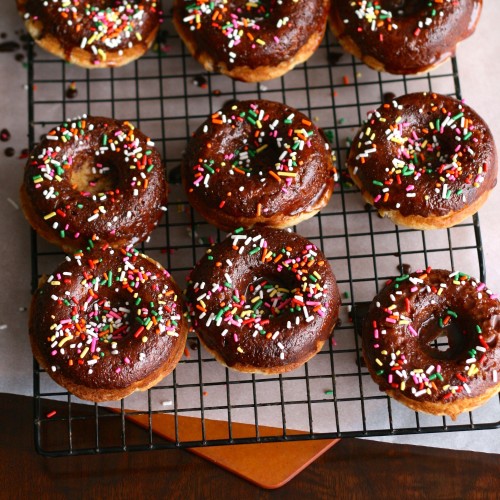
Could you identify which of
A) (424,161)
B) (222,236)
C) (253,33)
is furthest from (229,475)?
(253,33)

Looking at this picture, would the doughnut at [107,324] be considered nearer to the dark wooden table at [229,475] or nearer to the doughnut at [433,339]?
the dark wooden table at [229,475]

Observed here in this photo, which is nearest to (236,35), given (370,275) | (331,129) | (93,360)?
(331,129)

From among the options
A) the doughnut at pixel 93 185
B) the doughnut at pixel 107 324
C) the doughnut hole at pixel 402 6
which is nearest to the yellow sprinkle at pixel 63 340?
the doughnut at pixel 107 324

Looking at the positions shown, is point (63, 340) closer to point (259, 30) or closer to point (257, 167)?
point (257, 167)

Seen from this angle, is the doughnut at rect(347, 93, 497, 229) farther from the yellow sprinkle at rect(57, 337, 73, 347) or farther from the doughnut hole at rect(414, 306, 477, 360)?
the yellow sprinkle at rect(57, 337, 73, 347)

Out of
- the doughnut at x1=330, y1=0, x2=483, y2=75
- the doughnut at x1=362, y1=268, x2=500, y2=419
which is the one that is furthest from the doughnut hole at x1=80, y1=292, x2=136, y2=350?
the doughnut at x1=330, y1=0, x2=483, y2=75

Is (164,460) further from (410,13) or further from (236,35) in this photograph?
(410,13)
